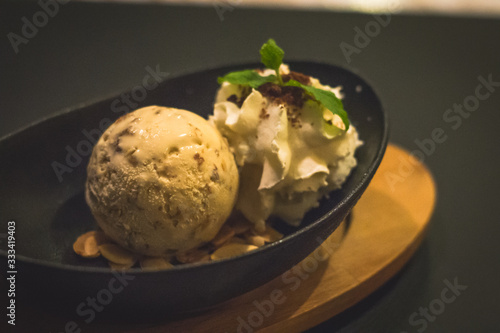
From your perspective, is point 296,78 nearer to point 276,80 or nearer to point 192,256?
point 276,80

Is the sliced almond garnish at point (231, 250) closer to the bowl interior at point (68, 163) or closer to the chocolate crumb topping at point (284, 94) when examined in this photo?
the bowl interior at point (68, 163)

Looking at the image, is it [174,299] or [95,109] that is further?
[95,109]

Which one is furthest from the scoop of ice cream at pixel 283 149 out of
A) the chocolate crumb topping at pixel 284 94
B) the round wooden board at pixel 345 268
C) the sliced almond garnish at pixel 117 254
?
the sliced almond garnish at pixel 117 254


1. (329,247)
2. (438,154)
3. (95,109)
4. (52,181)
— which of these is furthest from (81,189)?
(438,154)

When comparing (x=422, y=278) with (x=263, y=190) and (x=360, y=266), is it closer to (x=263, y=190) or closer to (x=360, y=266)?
(x=360, y=266)

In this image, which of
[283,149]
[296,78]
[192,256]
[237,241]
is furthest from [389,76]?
[192,256]
